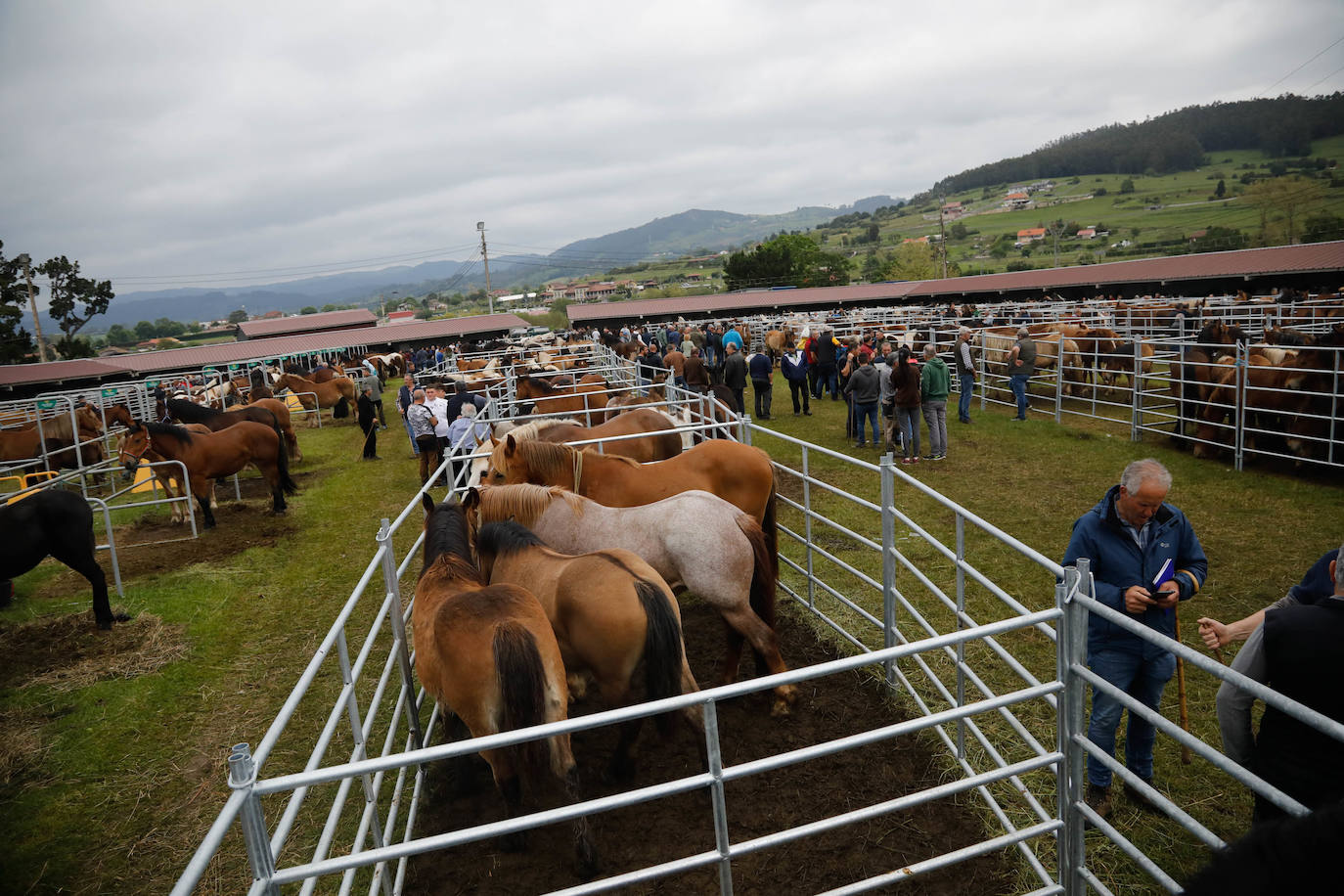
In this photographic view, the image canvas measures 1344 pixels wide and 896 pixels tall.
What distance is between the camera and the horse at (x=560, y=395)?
12023 millimetres

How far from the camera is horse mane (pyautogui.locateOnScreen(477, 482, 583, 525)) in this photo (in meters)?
5.02

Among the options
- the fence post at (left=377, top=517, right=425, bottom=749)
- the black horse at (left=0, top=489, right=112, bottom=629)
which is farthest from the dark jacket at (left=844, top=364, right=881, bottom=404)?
the black horse at (left=0, top=489, right=112, bottom=629)

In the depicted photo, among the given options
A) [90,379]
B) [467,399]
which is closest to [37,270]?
[90,379]

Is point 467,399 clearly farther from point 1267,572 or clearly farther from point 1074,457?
point 1267,572

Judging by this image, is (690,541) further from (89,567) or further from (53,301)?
(53,301)

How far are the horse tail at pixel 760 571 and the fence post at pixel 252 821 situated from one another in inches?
127

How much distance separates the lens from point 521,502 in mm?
5027

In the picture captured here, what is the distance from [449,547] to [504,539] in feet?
1.10

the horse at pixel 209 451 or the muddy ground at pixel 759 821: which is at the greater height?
the horse at pixel 209 451

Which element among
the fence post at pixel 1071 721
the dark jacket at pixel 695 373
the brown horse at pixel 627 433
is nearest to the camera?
the fence post at pixel 1071 721

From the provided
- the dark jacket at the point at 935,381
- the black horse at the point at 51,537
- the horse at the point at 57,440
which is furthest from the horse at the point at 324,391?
the dark jacket at the point at 935,381

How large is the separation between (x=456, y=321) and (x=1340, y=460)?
150ft

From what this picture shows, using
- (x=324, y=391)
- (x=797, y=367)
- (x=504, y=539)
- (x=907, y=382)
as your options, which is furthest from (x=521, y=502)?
(x=324, y=391)

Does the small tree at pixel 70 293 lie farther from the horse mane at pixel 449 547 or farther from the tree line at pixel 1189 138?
the tree line at pixel 1189 138
